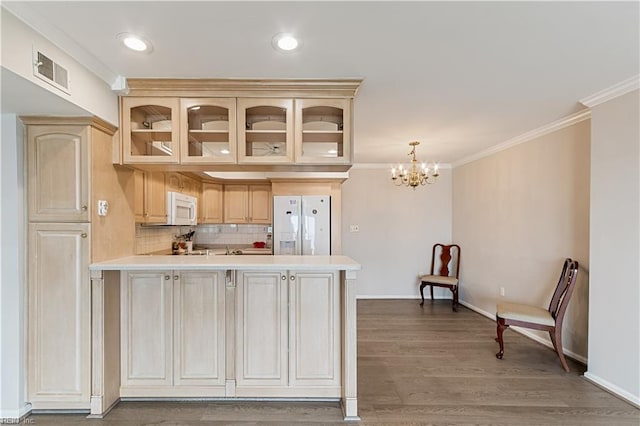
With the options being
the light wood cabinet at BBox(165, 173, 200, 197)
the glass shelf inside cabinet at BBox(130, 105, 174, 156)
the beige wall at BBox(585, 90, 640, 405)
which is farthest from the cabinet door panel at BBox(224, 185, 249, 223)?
the beige wall at BBox(585, 90, 640, 405)

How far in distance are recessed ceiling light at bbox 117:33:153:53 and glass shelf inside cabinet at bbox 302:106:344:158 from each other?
108 cm

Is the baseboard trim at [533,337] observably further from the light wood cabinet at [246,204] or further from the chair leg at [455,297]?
the light wood cabinet at [246,204]

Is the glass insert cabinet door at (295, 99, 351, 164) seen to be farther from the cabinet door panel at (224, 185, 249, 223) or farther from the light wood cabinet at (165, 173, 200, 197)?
the cabinet door panel at (224, 185, 249, 223)

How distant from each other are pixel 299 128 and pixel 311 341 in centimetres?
160

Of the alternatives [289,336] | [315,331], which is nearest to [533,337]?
[315,331]

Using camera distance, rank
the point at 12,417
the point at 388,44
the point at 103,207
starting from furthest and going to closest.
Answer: the point at 103,207
the point at 12,417
the point at 388,44

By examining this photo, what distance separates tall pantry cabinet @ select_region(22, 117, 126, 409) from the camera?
7.16 feet

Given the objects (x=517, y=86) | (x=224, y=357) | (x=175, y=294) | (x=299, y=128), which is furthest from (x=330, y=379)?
(x=517, y=86)

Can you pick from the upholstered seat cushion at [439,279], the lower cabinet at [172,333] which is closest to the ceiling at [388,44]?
the lower cabinet at [172,333]

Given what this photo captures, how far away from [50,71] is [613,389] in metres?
4.39

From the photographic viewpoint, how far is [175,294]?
238cm

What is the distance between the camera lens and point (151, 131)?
98.9 inches

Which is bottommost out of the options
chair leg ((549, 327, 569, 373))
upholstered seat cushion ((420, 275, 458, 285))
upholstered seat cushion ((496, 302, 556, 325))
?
chair leg ((549, 327, 569, 373))

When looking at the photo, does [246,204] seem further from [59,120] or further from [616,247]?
[616,247]
